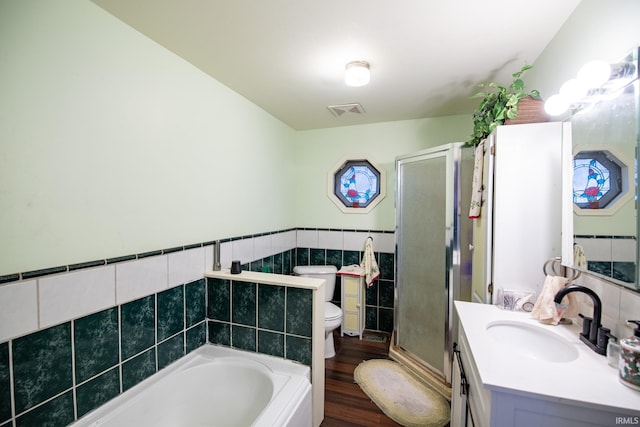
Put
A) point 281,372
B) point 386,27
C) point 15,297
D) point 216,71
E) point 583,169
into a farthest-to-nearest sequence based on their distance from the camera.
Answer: point 216,71, point 281,372, point 386,27, point 583,169, point 15,297

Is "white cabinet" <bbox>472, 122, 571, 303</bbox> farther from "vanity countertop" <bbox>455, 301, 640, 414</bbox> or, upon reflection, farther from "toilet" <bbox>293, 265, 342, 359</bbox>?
"toilet" <bbox>293, 265, 342, 359</bbox>

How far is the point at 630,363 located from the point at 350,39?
1769 mm

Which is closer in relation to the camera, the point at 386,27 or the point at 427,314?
the point at 386,27

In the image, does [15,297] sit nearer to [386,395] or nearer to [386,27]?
[386,27]

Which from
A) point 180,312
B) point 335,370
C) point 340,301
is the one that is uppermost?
point 180,312

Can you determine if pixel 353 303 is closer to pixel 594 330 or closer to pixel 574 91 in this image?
pixel 594 330

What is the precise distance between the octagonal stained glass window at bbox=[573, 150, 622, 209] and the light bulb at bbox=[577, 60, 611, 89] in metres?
0.28

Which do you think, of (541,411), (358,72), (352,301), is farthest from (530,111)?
(352,301)

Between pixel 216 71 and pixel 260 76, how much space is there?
305 millimetres

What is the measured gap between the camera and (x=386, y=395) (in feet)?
6.26

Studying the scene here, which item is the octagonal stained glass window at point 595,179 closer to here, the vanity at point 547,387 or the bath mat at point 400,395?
the vanity at point 547,387

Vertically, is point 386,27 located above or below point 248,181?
above

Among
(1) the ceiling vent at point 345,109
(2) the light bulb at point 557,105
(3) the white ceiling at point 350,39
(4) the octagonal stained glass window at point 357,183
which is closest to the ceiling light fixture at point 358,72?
(3) the white ceiling at point 350,39

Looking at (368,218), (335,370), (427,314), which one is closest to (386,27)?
(368,218)
